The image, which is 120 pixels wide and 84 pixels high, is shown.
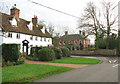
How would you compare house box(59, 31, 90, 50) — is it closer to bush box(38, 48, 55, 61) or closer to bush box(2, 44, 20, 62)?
bush box(38, 48, 55, 61)

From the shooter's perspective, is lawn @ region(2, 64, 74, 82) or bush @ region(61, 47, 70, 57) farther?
bush @ region(61, 47, 70, 57)

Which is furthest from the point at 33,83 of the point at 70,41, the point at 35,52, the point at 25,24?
the point at 70,41

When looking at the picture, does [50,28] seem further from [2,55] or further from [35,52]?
[2,55]

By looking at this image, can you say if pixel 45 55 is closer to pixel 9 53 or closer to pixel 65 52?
pixel 9 53

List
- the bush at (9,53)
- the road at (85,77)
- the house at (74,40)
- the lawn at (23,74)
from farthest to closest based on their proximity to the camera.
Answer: the house at (74,40), the bush at (9,53), the road at (85,77), the lawn at (23,74)

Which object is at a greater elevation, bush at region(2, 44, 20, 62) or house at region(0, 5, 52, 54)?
house at region(0, 5, 52, 54)

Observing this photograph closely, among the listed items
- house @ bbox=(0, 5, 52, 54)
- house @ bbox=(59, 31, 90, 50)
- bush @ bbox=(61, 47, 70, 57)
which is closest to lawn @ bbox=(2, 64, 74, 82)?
house @ bbox=(0, 5, 52, 54)

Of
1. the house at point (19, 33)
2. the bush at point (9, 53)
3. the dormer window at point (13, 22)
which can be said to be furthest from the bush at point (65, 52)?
the bush at point (9, 53)

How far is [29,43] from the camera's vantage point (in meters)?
31.1

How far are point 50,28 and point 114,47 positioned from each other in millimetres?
26179

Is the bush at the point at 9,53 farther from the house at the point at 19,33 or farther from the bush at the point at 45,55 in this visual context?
the house at the point at 19,33

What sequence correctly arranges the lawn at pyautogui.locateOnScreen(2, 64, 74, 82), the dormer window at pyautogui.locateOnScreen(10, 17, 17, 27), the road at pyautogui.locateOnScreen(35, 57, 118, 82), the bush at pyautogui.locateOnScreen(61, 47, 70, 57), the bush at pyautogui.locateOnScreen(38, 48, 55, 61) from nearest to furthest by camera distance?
the lawn at pyautogui.locateOnScreen(2, 64, 74, 82), the road at pyautogui.locateOnScreen(35, 57, 118, 82), the bush at pyautogui.locateOnScreen(38, 48, 55, 61), the bush at pyautogui.locateOnScreen(61, 47, 70, 57), the dormer window at pyautogui.locateOnScreen(10, 17, 17, 27)

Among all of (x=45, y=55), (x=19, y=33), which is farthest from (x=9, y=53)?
(x=19, y=33)

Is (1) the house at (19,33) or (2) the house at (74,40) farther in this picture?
(2) the house at (74,40)
